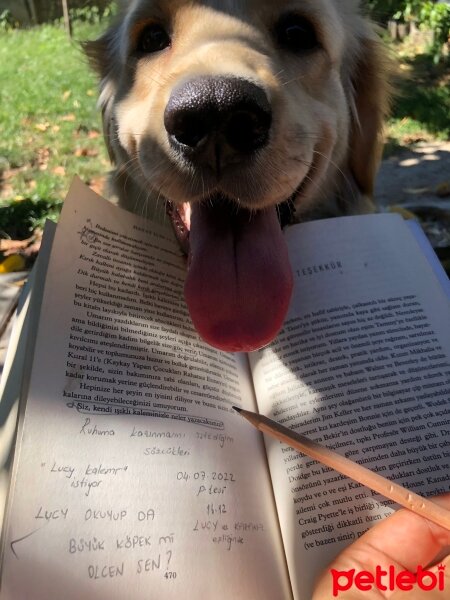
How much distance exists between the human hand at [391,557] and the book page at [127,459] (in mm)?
131

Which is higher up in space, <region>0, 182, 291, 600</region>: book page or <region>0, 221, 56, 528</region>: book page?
<region>0, 221, 56, 528</region>: book page

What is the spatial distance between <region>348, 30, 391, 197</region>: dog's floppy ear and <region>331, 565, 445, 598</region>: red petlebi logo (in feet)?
6.23

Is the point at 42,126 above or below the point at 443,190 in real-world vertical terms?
above

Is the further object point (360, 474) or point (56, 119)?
point (56, 119)

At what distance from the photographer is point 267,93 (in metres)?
1.52

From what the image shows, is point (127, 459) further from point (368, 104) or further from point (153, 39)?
point (368, 104)

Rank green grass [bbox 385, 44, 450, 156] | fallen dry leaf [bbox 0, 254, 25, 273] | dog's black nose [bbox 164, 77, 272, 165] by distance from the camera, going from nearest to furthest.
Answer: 1. dog's black nose [bbox 164, 77, 272, 165]
2. fallen dry leaf [bbox 0, 254, 25, 273]
3. green grass [bbox 385, 44, 450, 156]

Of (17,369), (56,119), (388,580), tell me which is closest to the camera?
(388,580)

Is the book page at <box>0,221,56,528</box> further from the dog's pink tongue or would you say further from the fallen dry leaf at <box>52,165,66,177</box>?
the fallen dry leaf at <box>52,165,66,177</box>

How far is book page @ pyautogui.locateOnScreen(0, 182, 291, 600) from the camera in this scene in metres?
1.04

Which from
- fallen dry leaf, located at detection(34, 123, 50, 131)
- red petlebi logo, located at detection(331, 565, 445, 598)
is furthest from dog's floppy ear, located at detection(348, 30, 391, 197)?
fallen dry leaf, located at detection(34, 123, 50, 131)

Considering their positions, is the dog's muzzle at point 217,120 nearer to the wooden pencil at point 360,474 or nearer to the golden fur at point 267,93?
the golden fur at point 267,93

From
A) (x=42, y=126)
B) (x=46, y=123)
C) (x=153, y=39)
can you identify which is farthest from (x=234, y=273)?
(x=46, y=123)

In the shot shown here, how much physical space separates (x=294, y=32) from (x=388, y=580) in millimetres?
1822
